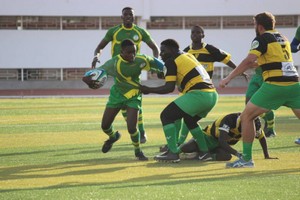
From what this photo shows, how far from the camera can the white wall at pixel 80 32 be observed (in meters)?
54.3

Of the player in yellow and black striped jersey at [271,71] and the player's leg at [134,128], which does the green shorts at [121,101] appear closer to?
the player's leg at [134,128]

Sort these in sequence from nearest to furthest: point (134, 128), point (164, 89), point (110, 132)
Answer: point (164, 89) < point (134, 128) < point (110, 132)

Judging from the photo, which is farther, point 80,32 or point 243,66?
point 80,32

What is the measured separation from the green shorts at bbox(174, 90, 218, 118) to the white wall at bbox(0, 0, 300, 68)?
41.6m

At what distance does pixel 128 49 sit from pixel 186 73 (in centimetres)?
111

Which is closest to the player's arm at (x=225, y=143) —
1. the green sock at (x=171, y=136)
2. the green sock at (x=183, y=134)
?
the green sock at (x=171, y=136)

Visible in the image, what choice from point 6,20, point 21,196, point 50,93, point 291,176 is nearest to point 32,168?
point 21,196

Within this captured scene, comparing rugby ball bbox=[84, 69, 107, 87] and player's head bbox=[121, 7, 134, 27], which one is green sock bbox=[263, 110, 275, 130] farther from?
rugby ball bbox=[84, 69, 107, 87]

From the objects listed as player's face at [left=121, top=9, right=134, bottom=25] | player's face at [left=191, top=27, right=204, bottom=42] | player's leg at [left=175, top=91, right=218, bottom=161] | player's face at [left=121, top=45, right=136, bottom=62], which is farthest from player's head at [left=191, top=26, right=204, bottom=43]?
player's leg at [left=175, top=91, right=218, bottom=161]

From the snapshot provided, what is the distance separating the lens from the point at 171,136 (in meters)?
13.2

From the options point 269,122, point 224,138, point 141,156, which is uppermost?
point 224,138

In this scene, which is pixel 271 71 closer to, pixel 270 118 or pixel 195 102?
pixel 195 102

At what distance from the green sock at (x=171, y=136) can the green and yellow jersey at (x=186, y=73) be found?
25.4 inches
